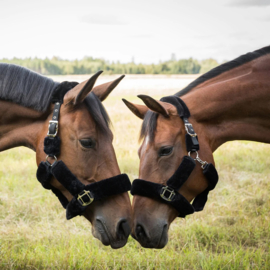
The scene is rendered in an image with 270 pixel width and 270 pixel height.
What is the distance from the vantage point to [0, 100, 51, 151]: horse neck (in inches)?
114

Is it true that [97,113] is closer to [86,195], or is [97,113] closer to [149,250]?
[86,195]

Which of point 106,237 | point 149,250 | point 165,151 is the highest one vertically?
point 165,151

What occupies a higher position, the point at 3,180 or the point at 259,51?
the point at 259,51

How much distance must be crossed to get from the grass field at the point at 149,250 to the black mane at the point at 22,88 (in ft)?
4.34

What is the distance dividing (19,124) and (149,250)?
208cm

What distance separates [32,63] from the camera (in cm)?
6500

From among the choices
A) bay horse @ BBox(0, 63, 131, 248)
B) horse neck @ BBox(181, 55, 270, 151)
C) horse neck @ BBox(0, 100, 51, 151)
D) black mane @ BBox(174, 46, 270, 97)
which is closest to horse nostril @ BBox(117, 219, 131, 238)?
bay horse @ BBox(0, 63, 131, 248)

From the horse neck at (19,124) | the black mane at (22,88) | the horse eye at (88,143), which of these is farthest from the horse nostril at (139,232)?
the black mane at (22,88)

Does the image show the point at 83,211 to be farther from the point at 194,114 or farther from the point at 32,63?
the point at 32,63

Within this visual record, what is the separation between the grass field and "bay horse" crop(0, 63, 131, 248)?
103 cm

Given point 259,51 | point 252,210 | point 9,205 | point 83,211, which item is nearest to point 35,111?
point 83,211

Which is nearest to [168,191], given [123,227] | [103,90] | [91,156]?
[123,227]

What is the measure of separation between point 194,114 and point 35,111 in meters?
1.53

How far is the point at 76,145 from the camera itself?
2.63 meters
